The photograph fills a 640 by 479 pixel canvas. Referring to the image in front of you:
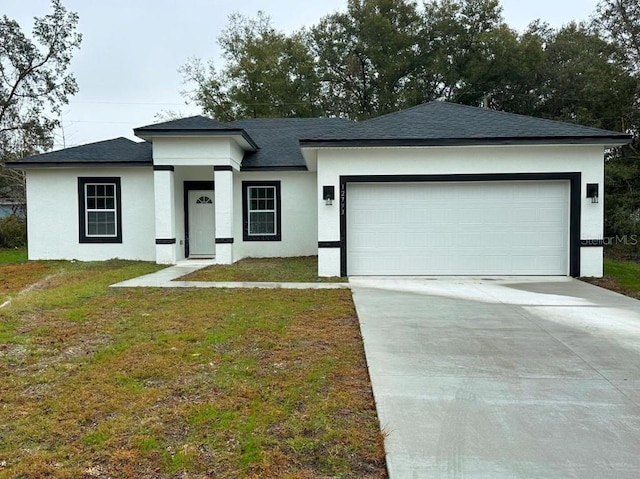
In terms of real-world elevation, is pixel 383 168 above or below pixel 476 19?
below

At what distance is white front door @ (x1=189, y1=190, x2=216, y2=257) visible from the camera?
15086 millimetres

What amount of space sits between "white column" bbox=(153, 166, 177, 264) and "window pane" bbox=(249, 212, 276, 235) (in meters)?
2.74

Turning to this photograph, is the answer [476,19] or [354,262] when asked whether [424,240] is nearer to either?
[354,262]

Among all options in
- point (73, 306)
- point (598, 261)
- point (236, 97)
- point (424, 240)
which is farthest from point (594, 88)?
point (73, 306)

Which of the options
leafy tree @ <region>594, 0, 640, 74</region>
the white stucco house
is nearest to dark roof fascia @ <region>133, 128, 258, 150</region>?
the white stucco house

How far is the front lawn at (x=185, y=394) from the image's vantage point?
9.05 feet

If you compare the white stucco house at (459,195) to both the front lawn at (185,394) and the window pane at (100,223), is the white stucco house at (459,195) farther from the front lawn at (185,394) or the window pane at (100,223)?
the front lawn at (185,394)

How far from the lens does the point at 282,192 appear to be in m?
14.9

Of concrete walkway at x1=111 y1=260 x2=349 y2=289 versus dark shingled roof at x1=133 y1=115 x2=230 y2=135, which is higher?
dark shingled roof at x1=133 y1=115 x2=230 y2=135

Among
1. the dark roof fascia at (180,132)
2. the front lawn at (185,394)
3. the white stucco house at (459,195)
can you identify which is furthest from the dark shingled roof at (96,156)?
the front lawn at (185,394)

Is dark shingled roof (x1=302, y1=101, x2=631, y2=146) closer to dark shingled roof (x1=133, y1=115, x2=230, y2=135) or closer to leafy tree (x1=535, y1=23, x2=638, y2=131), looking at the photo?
dark shingled roof (x1=133, y1=115, x2=230, y2=135)

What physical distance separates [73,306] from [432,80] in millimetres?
26111

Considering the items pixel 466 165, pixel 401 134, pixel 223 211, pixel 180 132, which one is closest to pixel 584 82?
pixel 466 165

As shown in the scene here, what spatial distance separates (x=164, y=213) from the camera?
12742 mm
